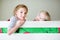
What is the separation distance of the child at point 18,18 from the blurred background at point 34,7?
0.34 feet

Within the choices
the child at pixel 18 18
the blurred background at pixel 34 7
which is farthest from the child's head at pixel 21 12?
the blurred background at pixel 34 7

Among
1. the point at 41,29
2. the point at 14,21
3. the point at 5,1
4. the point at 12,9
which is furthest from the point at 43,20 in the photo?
the point at 5,1

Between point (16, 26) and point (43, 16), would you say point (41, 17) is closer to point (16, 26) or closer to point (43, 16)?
point (43, 16)

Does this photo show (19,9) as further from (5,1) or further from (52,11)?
(52,11)

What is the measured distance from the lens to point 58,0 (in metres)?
1.75

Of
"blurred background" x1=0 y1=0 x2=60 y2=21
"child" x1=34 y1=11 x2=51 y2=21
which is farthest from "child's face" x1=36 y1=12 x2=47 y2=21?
"blurred background" x1=0 y1=0 x2=60 y2=21

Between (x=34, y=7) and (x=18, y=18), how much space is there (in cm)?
33

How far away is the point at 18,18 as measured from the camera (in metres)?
1.53

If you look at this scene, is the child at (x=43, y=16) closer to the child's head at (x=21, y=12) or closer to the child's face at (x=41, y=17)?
the child's face at (x=41, y=17)

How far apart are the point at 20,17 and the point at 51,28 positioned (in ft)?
1.28

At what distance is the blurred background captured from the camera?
5.62ft

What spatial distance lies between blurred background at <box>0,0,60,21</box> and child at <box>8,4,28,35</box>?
104mm

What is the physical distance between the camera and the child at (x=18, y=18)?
1.47 m

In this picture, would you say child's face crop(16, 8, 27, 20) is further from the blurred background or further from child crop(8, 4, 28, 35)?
the blurred background
